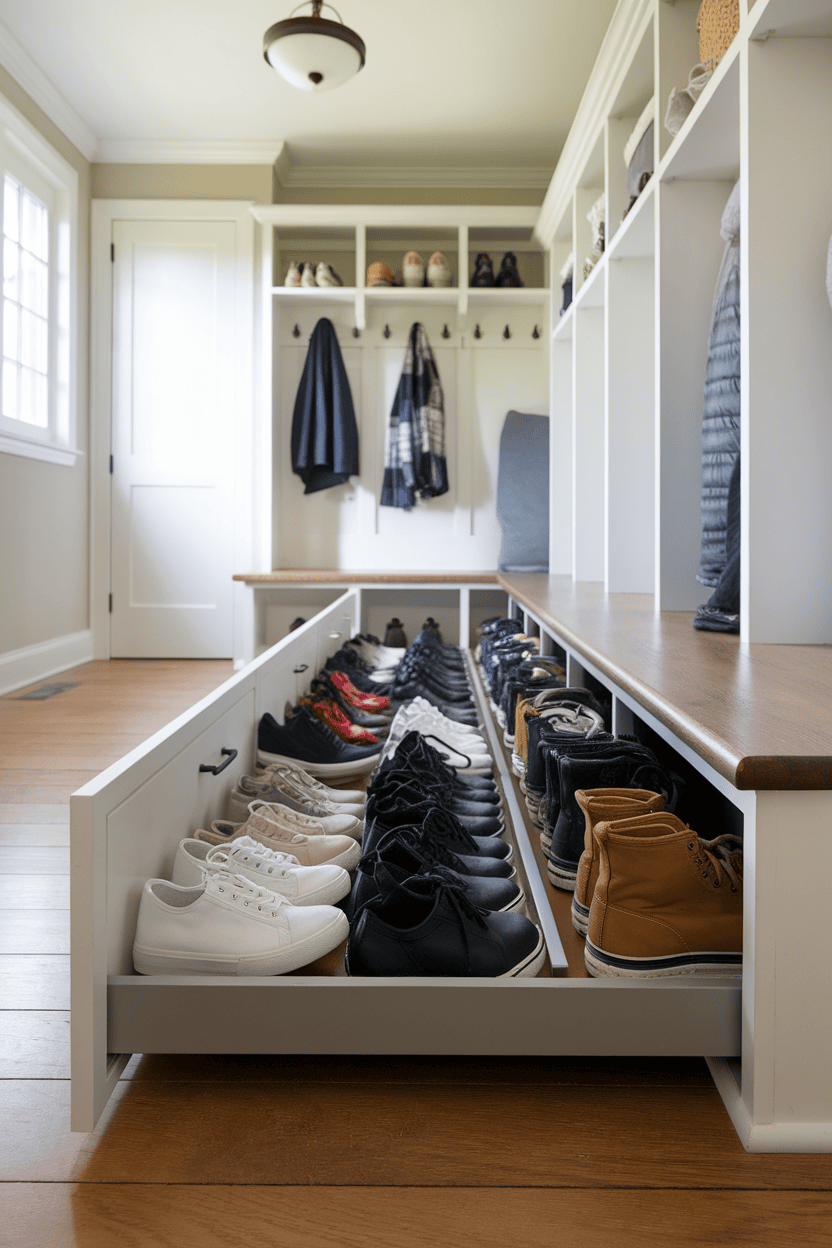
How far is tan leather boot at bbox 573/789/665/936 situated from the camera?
108 cm

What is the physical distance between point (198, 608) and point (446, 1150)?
420 centimetres

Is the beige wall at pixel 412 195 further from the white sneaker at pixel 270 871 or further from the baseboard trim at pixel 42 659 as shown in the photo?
the white sneaker at pixel 270 871

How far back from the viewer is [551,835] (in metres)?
1.36

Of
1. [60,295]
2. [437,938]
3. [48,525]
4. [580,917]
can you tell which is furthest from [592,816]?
[60,295]

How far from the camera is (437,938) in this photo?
99 cm

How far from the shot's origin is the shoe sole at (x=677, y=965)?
0.96m

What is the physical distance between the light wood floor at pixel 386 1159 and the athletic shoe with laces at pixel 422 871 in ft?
0.61

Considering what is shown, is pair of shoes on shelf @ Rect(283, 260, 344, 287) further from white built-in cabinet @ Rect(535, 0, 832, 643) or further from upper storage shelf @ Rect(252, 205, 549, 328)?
white built-in cabinet @ Rect(535, 0, 832, 643)

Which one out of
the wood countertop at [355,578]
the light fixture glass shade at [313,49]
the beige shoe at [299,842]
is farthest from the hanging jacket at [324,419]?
the beige shoe at [299,842]

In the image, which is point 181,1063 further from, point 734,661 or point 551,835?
point 734,661

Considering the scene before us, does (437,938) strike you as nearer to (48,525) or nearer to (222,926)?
(222,926)

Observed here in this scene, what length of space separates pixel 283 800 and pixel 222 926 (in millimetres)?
493

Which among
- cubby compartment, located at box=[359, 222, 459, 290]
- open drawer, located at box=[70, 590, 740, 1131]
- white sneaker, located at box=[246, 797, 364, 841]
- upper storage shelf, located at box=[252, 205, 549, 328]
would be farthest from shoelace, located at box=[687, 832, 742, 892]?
cubby compartment, located at box=[359, 222, 459, 290]

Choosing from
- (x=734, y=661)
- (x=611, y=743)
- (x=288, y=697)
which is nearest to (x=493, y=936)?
(x=611, y=743)
